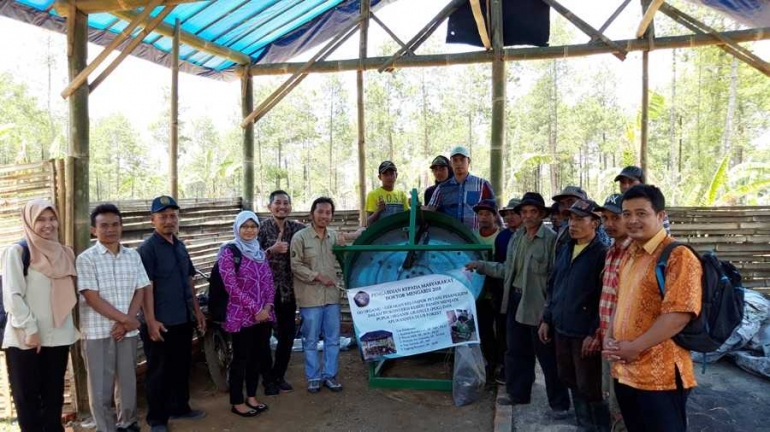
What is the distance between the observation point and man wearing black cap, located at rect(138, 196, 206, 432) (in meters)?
3.84

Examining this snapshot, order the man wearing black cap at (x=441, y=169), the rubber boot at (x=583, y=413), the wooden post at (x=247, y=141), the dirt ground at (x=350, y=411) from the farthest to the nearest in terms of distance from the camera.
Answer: the wooden post at (x=247, y=141) → the man wearing black cap at (x=441, y=169) → the dirt ground at (x=350, y=411) → the rubber boot at (x=583, y=413)

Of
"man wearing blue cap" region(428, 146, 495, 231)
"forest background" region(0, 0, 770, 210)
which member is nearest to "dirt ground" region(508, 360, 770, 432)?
"man wearing blue cap" region(428, 146, 495, 231)

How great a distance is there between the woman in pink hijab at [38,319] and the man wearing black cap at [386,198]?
285 cm

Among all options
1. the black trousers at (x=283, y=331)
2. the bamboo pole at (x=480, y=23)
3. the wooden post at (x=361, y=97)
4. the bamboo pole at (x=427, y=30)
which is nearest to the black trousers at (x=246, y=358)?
the black trousers at (x=283, y=331)

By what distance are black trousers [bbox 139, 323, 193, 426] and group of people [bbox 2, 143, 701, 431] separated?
0.04ft

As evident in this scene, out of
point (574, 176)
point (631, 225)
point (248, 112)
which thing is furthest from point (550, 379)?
point (574, 176)

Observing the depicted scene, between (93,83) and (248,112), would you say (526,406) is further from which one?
(248,112)

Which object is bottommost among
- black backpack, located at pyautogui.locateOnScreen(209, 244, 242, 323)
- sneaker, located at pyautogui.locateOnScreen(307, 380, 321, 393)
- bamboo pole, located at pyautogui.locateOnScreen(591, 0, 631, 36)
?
sneaker, located at pyautogui.locateOnScreen(307, 380, 321, 393)

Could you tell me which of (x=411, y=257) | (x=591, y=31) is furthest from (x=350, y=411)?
(x=591, y=31)

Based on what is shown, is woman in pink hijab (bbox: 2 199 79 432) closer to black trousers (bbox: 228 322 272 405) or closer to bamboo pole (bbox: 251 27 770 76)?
black trousers (bbox: 228 322 272 405)

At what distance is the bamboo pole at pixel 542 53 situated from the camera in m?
6.23

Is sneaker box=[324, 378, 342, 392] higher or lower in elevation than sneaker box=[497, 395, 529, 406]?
lower

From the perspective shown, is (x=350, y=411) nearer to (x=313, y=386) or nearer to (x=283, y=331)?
(x=313, y=386)

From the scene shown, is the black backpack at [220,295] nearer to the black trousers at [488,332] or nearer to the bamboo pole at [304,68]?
the black trousers at [488,332]
